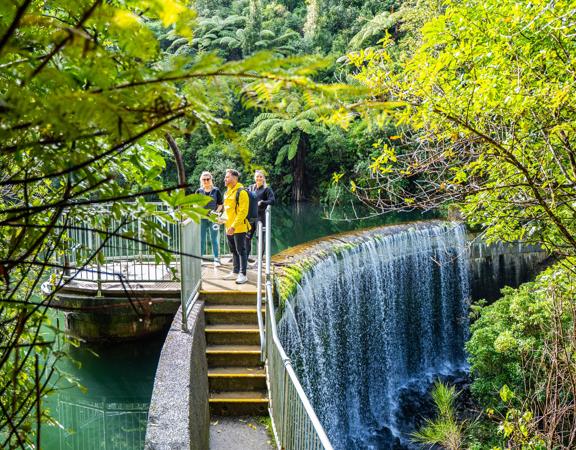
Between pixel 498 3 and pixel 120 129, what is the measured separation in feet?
16.8

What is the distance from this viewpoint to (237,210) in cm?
747

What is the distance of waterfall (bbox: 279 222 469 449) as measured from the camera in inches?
396

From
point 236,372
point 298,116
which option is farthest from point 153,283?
point 298,116

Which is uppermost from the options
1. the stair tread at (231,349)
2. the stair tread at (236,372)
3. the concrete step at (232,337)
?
the concrete step at (232,337)

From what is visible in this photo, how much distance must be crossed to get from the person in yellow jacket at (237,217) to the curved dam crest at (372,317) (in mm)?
689

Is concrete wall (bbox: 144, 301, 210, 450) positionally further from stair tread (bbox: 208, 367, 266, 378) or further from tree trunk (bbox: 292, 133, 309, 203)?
tree trunk (bbox: 292, 133, 309, 203)

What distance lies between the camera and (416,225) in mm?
15156

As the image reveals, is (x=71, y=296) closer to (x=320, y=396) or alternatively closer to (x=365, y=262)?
(x=320, y=396)

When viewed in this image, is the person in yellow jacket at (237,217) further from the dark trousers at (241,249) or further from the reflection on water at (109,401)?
the reflection on water at (109,401)

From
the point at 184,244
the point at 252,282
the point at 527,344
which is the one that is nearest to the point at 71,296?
the point at 252,282

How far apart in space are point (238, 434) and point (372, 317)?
773 cm

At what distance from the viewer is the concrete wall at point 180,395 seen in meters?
3.70

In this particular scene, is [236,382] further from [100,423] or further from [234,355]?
[100,423]

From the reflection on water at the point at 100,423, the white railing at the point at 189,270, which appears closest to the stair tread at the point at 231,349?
the white railing at the point at 189,270
